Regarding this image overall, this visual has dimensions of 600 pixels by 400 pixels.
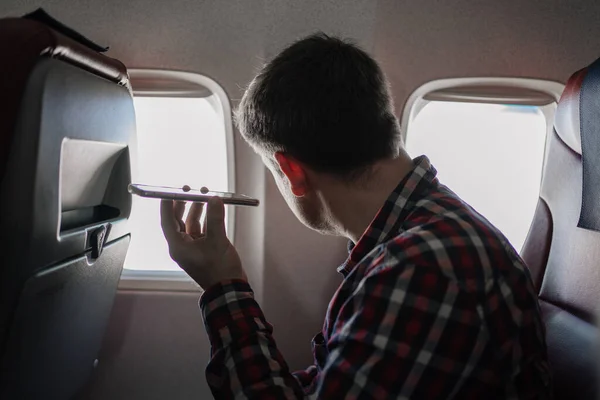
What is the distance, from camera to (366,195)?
1010 millimetres

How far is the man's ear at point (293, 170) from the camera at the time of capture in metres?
1.01

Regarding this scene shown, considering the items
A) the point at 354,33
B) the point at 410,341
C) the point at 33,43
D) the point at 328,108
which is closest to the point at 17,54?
the point at 33,43

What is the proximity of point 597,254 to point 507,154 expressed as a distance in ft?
3.17

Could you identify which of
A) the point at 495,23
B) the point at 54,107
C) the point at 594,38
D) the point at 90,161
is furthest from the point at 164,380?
the point at 594,38

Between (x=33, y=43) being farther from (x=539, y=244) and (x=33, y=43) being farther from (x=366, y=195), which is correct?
(x=539, y=244)

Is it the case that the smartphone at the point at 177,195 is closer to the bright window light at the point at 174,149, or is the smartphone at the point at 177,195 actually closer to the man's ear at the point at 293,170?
the man's ear at the point at 293,170

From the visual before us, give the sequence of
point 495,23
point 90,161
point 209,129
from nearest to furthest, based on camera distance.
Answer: point 90,161, point 495,23, point 209,129

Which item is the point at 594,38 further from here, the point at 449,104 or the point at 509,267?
the point at 509,267

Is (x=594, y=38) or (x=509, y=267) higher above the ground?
(x=594, y=38)

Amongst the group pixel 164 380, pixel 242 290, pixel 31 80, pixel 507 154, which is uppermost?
pixel 31 80

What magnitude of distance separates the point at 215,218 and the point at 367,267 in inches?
12.9


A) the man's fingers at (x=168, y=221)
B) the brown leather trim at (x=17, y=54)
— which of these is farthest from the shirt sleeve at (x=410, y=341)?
the brown leather trim at (x=17, y=54)

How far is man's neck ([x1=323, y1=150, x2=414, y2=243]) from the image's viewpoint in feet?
3.28

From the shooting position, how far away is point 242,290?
3.31ft
